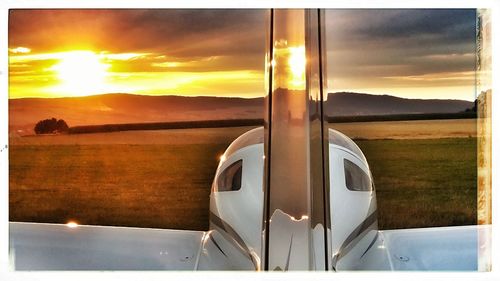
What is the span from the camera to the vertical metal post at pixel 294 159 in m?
1.28

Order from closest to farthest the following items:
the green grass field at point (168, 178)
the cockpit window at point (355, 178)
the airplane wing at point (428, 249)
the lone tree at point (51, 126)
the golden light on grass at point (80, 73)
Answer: the cockpit window at point (355, 178) < the airplane wing at point (428, 249) < the green grass field at point (168, 178) < the golden light on grass at point (80, 73) < the lone tree at point (51, 126)

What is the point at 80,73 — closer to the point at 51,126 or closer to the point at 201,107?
the point at 51,126

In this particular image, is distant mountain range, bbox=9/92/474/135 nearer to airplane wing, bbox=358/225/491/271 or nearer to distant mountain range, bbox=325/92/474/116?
distant mountain range, bbox=325/92/474/116

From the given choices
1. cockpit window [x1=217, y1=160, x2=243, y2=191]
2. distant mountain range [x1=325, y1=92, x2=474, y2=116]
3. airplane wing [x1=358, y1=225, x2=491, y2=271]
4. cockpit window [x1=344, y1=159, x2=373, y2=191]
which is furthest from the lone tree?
airplane wing [x1=358, y1=225, x2=491, y2=271]

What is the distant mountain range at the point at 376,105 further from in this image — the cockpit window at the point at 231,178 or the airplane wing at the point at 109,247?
the airplane wing at the point at 109,247

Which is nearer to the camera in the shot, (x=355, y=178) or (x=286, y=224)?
(x=286, y=224)

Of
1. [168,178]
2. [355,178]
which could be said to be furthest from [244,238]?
[168,178]

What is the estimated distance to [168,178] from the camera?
4.07m

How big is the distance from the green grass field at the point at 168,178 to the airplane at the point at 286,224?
0.78 ft

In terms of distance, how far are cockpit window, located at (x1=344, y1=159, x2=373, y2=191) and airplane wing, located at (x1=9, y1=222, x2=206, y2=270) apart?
71cm

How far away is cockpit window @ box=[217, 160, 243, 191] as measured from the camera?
6.52 feet

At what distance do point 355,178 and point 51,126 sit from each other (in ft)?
6.91

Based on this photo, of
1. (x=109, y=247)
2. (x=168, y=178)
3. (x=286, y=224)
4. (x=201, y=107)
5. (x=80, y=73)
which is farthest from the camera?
(x=168, y=178)

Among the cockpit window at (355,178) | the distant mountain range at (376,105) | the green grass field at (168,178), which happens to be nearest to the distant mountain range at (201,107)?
the distant mountain range at (376,105)
